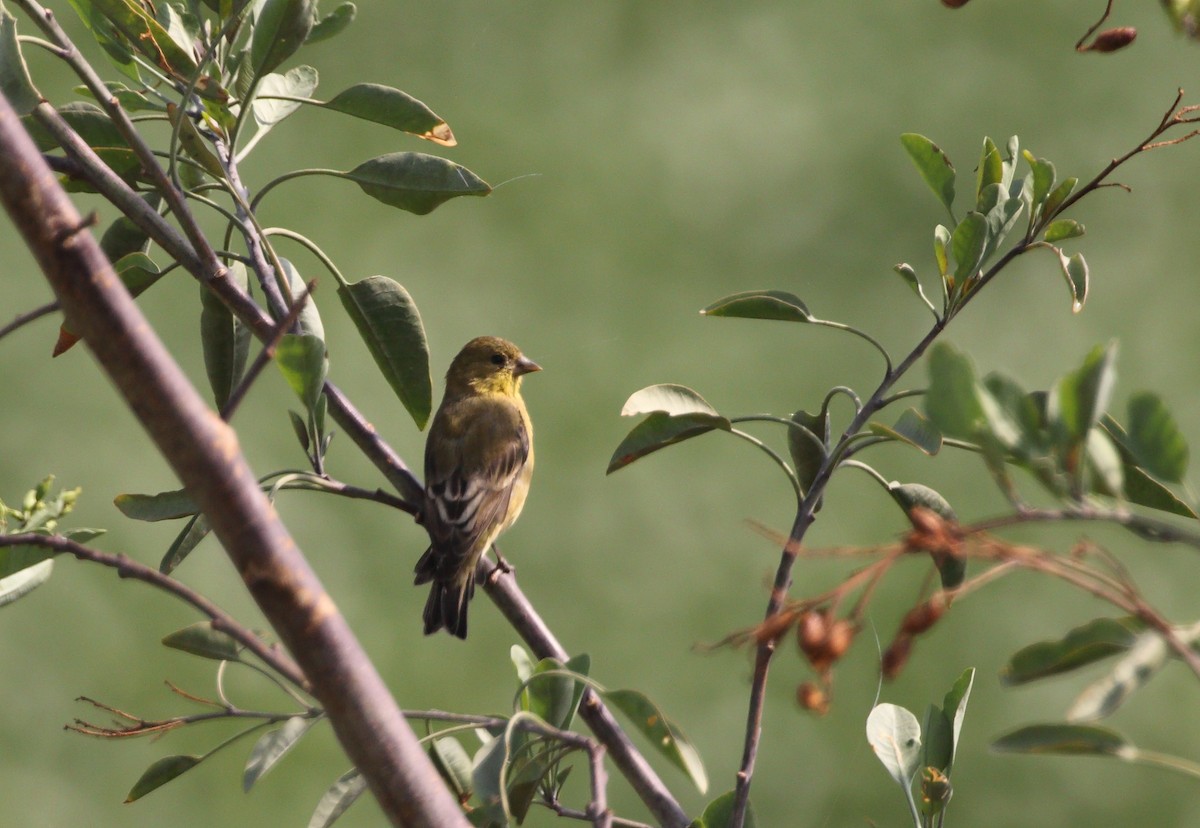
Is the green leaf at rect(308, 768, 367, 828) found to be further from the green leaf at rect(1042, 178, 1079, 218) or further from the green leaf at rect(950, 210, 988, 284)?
the green leaf at rect(1042, 178, 1079, 218)

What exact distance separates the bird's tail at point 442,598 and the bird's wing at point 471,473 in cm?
3

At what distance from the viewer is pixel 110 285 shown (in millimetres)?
785

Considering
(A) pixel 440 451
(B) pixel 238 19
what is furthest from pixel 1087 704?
(A) pixel 440 451

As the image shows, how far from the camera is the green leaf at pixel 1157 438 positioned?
0.72 meters

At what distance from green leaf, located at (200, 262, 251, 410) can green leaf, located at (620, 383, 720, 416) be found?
0.56 meters

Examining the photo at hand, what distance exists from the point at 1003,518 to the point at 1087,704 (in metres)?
0.11

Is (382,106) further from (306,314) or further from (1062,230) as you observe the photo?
(1062,230)

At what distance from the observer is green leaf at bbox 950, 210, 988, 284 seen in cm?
125

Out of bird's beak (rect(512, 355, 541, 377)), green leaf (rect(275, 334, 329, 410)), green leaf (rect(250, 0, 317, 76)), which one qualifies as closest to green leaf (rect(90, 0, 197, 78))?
green leaf (rect(250, 0, 317, 76))

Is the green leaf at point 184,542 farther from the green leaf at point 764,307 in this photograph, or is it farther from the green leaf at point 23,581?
the green leaf at point 764,307

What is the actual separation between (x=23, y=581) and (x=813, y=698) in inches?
32.9

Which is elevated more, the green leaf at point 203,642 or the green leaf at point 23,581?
the green leaf at point 23,581

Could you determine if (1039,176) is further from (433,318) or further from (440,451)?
(433,318)

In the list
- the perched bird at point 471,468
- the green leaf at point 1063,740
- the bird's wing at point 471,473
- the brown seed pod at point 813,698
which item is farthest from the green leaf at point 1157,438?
the bird's wing at point 471,473
